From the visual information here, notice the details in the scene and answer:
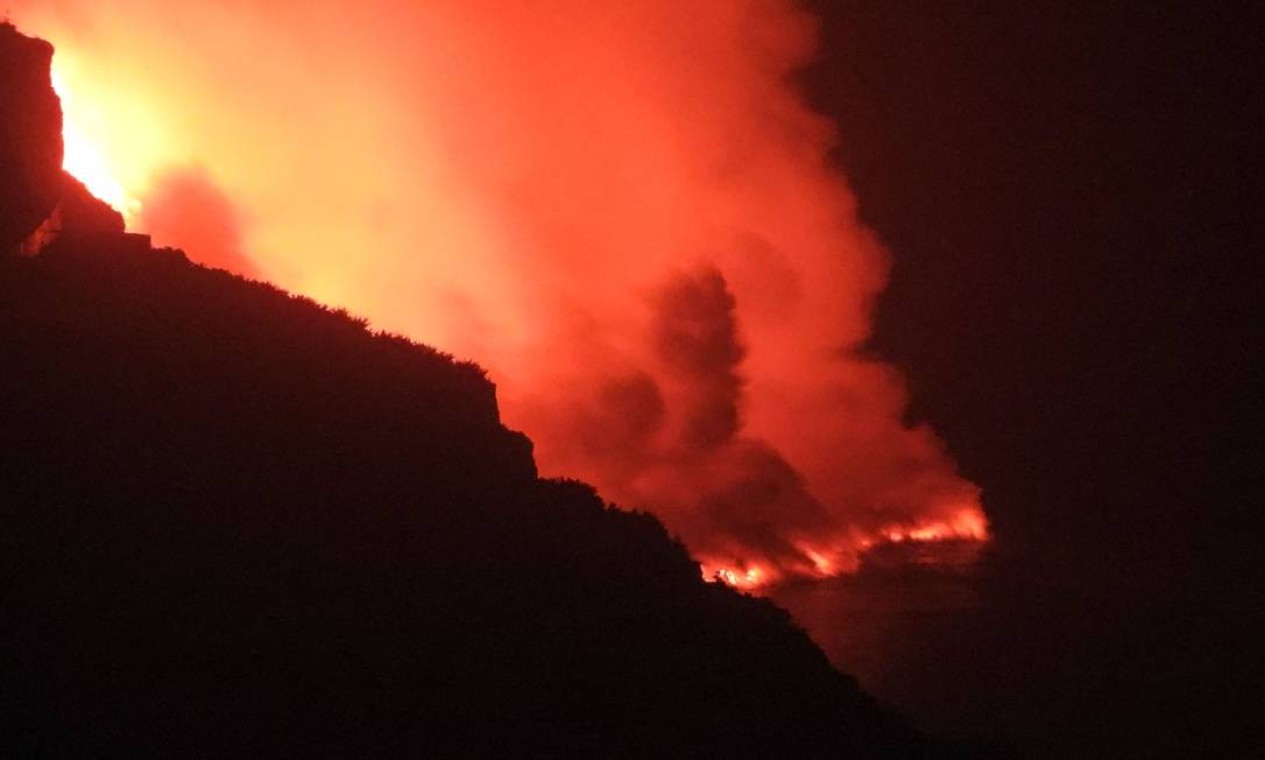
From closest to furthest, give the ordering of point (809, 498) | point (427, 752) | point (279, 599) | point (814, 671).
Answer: point (427, 752), point (279, 599), point (814, 671), point (809, 498)

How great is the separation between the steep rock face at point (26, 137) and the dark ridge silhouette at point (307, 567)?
96 millimetres

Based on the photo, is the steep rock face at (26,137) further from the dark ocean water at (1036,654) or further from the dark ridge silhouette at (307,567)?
the dark ocean water at (1036,654)

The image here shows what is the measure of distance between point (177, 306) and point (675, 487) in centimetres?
7811

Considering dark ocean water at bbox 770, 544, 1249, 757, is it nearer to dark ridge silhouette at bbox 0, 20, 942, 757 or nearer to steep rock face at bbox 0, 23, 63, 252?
dark ridge silhouette at bbox 0, 20, 942, 757

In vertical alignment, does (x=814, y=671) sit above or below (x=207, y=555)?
above

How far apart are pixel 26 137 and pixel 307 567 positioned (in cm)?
1195

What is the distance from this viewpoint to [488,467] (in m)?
17.2

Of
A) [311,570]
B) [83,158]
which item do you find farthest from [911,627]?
[311,570]

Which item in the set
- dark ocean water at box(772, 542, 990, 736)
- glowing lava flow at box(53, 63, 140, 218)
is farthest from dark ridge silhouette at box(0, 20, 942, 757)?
dark ocean water at box(772, 542, 990, 736)

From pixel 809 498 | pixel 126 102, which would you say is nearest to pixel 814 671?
pixel 126 102

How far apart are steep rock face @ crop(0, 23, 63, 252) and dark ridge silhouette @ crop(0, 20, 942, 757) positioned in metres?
0.10

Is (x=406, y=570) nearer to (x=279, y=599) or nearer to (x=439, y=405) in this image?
(x=279, y=599)

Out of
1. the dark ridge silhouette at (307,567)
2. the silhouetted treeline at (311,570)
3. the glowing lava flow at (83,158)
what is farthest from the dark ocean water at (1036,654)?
Result: the glowing lava flow at (83,158)

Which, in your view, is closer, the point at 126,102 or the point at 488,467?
the point at 488,467
